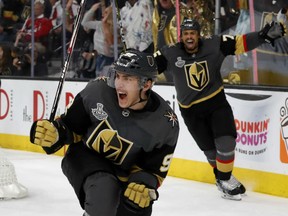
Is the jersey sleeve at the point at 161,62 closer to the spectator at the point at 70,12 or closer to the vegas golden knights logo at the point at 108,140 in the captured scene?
the spectator at the point at 70,12

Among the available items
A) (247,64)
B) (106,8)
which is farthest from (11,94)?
(247,64)

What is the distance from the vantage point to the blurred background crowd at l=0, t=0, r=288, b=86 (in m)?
6.30

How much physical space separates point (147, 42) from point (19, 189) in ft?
7.24

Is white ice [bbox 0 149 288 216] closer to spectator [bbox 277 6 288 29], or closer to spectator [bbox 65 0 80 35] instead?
spectator [bbox 277 6 288 29]

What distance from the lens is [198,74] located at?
229 inches

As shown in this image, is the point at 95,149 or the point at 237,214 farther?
the point at 237,214

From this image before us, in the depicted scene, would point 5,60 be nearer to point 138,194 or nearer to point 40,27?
point 40,27

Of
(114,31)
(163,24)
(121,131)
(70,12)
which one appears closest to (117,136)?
(121,131)

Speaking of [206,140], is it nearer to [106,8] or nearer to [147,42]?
[147,42]

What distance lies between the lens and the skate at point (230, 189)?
5656 mm

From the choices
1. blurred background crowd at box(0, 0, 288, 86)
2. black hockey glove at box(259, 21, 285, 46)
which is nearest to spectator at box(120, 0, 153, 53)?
blurred background crowd at box(0, 0, 288, 86)

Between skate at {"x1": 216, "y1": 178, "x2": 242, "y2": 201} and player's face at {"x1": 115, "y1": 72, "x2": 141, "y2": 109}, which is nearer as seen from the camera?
player's face at {"x1": 115, "y1": 72, "x2": 141, "y2": 109}

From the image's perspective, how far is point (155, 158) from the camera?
3328 millimetres

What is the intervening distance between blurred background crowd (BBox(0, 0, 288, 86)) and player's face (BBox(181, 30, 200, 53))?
43 cm
